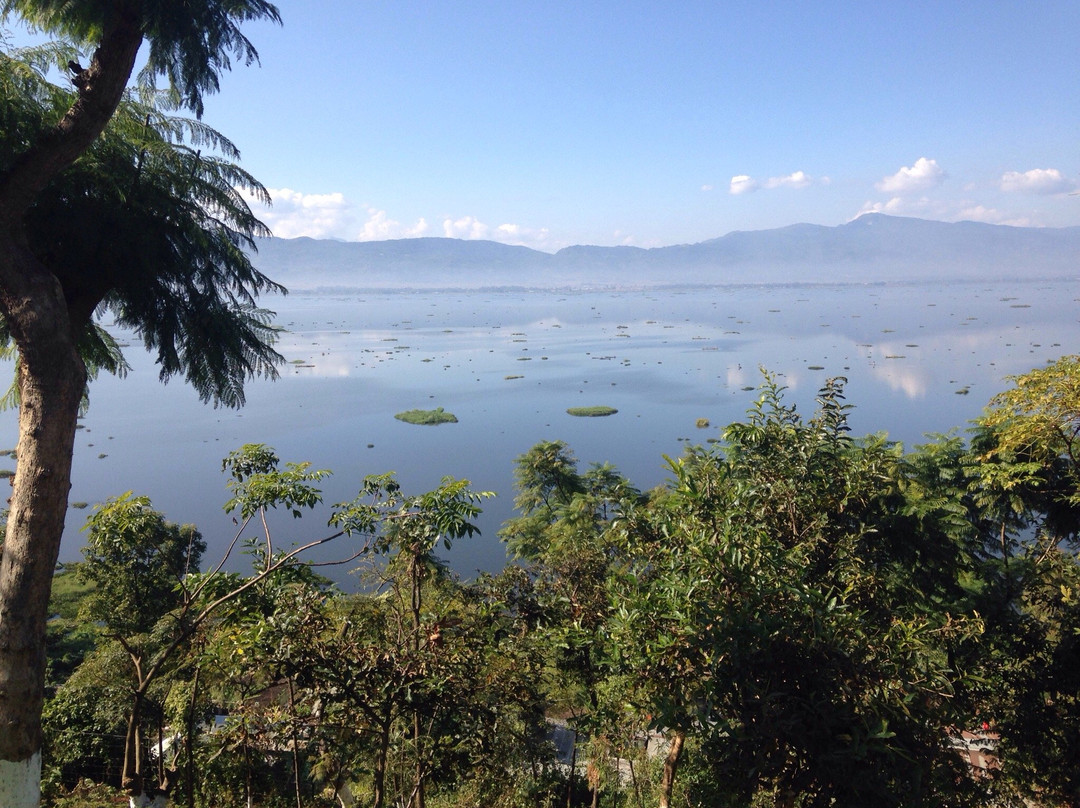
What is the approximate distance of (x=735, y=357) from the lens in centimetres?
4584

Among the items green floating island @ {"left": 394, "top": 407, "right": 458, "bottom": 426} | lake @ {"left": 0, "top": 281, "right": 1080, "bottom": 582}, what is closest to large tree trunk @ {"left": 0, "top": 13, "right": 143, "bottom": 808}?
lake @ {"left": 0, "top": 281, "right": 1080, "bottom": 582}

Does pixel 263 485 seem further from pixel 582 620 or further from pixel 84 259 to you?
pixel 84 259

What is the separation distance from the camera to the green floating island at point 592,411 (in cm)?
3039

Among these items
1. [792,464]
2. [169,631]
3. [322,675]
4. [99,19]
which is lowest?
[169,631]

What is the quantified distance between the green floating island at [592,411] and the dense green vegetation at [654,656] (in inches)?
965

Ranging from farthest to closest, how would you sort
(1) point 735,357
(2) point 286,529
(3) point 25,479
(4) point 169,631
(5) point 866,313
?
(5) point 866,313, (1) point 735,357, (2) point 286,529, (4) point 169,631, (3) point 25,479

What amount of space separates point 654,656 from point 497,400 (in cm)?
3176

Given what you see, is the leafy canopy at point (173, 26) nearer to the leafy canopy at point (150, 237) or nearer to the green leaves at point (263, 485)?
the leafy canopy at point (150, 237)

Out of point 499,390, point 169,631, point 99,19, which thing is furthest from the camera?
point 499,390

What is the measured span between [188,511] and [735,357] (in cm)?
3588

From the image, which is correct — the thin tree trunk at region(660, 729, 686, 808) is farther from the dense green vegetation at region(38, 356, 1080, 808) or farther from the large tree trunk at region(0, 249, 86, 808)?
the large tree trunk at region(0, 249, 86, 808)

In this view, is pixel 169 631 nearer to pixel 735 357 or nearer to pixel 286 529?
pixel 286 529

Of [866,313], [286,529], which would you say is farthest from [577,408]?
[866,313]

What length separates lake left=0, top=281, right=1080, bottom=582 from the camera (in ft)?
74.5
